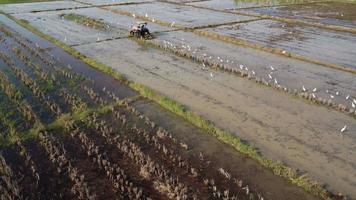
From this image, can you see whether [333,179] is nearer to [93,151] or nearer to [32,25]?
[93,151]

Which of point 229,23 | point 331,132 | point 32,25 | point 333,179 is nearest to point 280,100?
point 331,132

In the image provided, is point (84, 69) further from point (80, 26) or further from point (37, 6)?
point (37, 6)

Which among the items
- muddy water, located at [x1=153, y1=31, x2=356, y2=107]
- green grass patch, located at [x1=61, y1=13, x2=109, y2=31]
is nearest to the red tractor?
muddy water, located at [x1=153, y1=31, x2=356, y2=107]

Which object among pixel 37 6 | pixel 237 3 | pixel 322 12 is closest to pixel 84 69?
pixel 322 12

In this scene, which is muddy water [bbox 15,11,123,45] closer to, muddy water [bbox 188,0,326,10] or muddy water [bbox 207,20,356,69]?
muddy water [bbox 207,20,356,69]

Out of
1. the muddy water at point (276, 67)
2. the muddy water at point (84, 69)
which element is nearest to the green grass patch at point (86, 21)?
the muddy water at point (84, 69)
